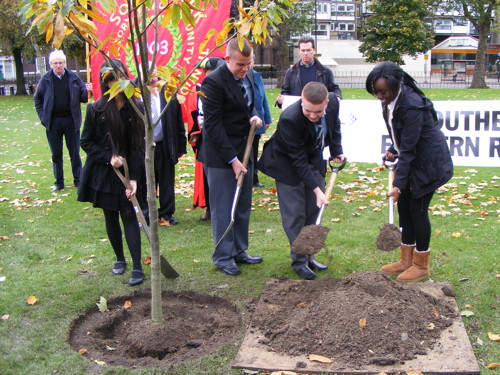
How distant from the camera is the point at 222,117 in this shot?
16.9 feet

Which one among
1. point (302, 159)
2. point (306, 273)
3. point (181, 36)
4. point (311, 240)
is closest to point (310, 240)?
point (311, 240)

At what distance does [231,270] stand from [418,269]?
165 centimetres

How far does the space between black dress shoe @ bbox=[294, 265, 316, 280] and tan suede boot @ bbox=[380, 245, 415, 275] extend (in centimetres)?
67

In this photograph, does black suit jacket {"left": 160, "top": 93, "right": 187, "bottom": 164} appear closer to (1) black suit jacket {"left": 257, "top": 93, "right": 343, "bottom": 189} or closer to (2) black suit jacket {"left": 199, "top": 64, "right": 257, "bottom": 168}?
(2) black suit jacket {"left": 199, "top": 64, "right": 257, "bottom": 168}

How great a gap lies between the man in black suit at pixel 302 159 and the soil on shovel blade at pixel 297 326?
62 centimetres

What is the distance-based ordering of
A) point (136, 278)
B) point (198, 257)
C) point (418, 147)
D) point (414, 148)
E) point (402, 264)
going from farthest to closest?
1. point (198, 257)
2. point (402, 264)
3. point (136, 278)
4. point (418, 147)
5. point (414, 148)

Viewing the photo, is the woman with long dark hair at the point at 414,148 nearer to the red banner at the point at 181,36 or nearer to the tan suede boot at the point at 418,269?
the tan suede boot at the point at 418,269

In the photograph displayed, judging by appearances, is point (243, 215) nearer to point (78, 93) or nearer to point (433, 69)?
point (78, 93)

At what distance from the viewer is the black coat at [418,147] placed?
4.54 meters

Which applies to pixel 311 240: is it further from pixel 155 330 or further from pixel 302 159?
pixel 155 330

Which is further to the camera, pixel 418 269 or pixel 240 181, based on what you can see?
pixel 240 181

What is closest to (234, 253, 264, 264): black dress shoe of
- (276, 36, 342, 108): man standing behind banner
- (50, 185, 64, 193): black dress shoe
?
(276, 36, 342, 108): man standing behind banner

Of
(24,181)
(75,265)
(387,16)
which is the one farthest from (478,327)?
(387,16)

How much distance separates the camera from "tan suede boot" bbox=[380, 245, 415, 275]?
5109mm
